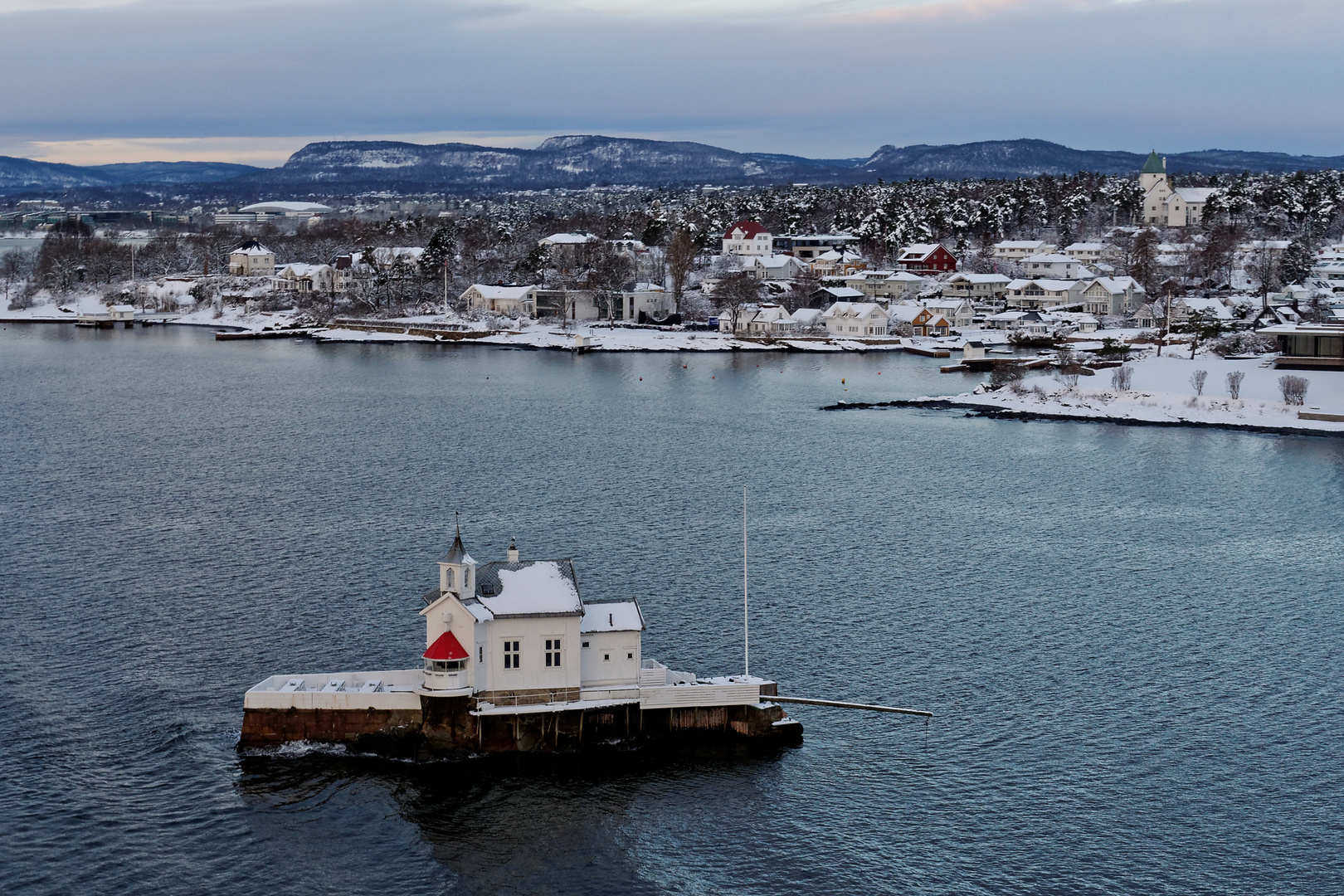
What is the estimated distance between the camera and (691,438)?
48281mm

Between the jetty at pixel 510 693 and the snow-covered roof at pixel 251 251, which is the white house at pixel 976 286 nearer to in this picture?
the snow-covered roof at pixel 251 251

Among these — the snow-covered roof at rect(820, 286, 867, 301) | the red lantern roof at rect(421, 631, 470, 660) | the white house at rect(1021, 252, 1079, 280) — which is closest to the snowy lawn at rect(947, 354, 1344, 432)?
the snow-covered roof at rect(820, 286, 867, 301)

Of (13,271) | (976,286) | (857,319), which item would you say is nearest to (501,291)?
(857,319)

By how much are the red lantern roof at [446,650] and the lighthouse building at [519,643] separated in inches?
0.5

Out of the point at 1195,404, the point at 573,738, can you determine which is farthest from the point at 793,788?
the point at 1195,404

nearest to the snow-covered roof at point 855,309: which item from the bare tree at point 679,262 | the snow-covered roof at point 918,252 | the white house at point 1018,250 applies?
the bare tree at point 679,262

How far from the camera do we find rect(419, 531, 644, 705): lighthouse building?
66.0 feet

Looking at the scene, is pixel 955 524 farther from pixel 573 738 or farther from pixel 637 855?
pixel 637 855

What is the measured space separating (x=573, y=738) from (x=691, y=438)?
2847 cm

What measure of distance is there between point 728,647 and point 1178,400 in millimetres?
35925

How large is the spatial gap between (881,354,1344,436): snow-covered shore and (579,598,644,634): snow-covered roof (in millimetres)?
36092

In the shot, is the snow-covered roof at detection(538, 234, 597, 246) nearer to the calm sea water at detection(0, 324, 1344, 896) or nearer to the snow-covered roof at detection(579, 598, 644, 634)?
the calm sea water at detection(0, 324, 1344, 896)

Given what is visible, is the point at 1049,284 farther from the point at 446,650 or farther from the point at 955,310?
the point at 446,650

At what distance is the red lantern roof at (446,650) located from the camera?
65.4ft
